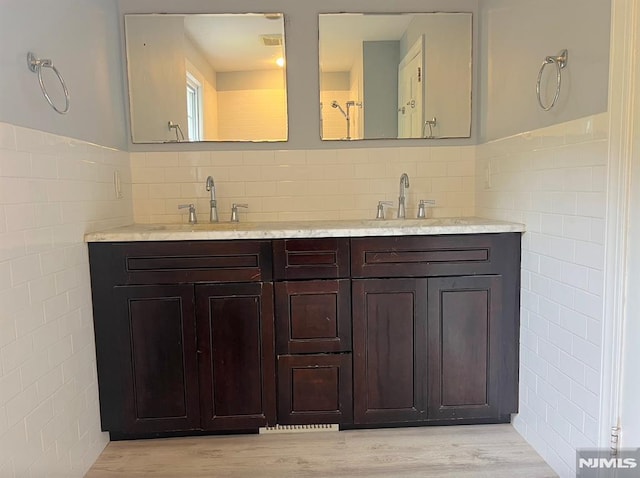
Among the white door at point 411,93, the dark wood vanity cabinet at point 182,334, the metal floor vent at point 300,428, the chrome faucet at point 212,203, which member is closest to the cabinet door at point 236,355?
the dark wood vanity cabinet at point 182,334

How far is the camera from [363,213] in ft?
8.23

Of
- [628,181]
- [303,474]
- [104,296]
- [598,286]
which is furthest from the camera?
[104,296]

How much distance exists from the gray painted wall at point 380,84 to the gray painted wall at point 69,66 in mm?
1279

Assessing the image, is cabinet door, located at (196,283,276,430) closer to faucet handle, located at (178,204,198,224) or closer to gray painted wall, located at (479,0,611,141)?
faucet handle, located at (178,204,198,224)

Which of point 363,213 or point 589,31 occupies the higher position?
point 589,31

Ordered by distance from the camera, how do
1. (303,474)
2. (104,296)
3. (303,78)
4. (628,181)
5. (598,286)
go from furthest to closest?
(303,78) < (104,296) < (303,474) < (598,286) < (628,181)

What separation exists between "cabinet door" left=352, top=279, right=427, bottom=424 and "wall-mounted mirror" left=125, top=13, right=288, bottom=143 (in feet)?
3.63

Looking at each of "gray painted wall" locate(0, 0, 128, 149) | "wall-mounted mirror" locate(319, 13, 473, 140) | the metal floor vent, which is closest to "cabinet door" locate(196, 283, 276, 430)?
the metal floor vent

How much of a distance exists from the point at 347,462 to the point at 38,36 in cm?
194

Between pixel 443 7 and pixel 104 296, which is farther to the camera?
pixel 443 7

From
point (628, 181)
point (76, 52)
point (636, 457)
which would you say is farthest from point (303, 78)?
point (636, 457)

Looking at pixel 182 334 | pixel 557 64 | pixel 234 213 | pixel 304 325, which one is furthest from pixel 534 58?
pixel 182 334

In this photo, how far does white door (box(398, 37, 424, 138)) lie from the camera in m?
2.40

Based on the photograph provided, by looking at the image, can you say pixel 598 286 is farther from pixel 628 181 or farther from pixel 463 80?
pixel 463 80
